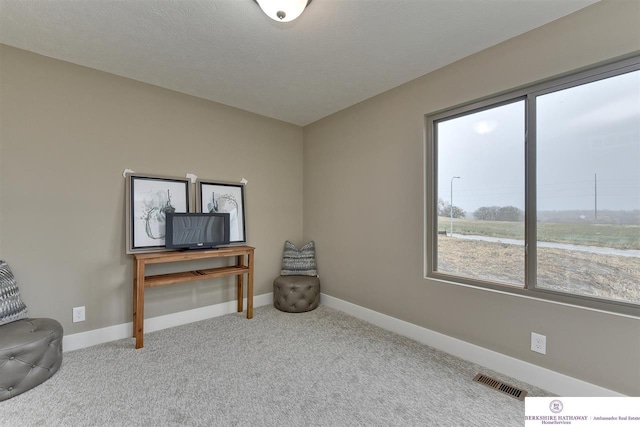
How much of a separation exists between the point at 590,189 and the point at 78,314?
13.7 feet

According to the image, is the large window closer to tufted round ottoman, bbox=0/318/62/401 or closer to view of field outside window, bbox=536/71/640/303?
view of field outside window, bbox=536/71/640/303

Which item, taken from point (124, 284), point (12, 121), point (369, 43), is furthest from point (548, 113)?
point (12, 121)

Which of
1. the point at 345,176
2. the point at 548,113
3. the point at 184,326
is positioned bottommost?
the point at 184,326

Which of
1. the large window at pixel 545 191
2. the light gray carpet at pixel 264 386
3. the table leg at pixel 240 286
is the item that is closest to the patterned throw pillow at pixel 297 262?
the table leg at pixel 240 286

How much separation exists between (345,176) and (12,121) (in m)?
3.08

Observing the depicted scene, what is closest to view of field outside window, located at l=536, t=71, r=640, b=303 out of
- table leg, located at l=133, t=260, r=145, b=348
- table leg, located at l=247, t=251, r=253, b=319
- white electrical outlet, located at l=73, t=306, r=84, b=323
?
table leg, located at l=247, t=251, r=253, b=319

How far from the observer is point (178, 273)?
A: 9.72 ft

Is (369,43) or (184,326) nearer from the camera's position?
(369,43)

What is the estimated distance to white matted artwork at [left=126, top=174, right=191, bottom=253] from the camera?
271cm

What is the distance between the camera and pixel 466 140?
2.54m

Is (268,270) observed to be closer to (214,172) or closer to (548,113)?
(214,172)

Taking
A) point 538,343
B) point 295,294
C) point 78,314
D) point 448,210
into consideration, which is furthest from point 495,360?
point 78,314

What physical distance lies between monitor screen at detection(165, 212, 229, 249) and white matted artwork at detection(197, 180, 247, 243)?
0.55 feet

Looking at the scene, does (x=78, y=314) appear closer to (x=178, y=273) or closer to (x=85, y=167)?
(x=178, y=273)
